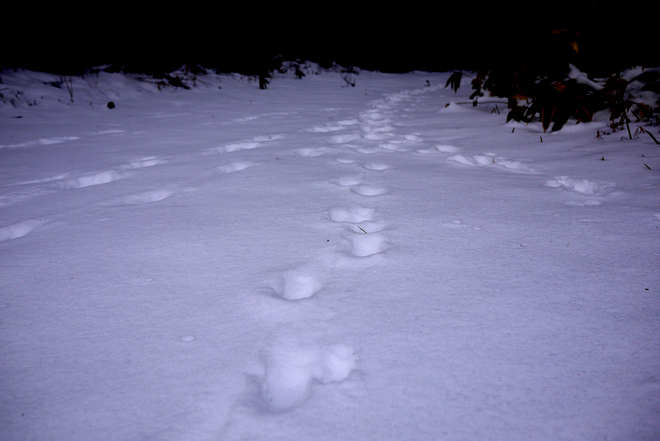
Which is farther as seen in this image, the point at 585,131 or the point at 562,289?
the point at 585,131

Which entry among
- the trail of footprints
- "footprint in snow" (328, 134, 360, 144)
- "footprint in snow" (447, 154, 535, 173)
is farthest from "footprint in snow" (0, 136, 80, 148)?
"footprint in snow" (447, 154, 535, 173)

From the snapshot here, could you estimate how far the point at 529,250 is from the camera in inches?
35.6

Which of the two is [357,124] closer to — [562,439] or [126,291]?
[126,291]

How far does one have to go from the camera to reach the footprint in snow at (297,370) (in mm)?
533

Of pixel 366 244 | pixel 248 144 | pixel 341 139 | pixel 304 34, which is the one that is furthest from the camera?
pixel 304 34

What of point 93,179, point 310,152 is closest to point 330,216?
point 310,152

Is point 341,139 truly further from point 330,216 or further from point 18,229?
point 18,229

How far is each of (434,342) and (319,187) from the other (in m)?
0.90

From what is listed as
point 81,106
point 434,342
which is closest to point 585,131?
point 434,342

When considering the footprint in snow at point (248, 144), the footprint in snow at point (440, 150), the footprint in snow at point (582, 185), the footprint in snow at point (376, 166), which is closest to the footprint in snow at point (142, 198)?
the footprint in snow at point (248, 144)

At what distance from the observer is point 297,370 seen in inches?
22.4

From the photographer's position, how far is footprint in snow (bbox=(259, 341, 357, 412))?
21.0 inches

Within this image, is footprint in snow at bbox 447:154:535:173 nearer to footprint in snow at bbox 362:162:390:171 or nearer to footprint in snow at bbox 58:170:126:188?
footprint in snow at bbox 362:162:390:171

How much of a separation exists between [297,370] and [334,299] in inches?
7.4
